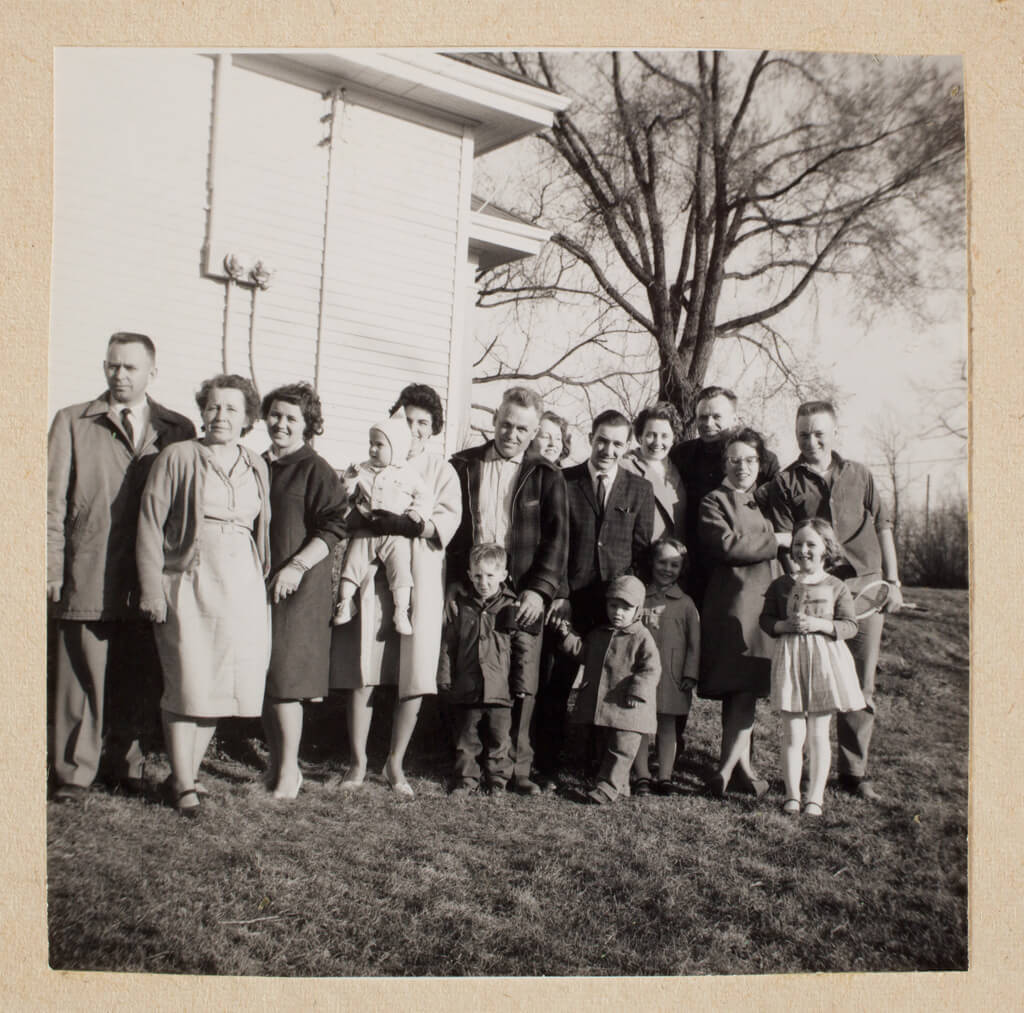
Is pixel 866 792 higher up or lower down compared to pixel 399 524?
lower down

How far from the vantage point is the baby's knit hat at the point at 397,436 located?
10.6 feet

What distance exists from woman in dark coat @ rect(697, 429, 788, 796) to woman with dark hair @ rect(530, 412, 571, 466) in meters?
0.53

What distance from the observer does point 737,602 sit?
3320 millimetres

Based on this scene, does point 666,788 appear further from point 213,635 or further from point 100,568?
point 100,568

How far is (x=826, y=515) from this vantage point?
334 centimetres

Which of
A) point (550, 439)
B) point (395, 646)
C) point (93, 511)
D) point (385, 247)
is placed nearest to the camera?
point (93, 511)

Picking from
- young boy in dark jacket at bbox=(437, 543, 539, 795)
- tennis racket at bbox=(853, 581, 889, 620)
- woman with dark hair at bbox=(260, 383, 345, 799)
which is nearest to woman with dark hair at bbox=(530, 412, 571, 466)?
young boy in dark jacket at bbox=(437, 543, 539, 795)

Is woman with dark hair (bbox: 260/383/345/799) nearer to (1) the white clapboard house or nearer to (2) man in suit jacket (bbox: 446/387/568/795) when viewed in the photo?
(1) the white clapboard house

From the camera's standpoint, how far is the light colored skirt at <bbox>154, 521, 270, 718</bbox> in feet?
9.96

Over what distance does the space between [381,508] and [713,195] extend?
1611 mm

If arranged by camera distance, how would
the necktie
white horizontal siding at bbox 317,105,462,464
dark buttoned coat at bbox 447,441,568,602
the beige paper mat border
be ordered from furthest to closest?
white horizontal siding at bbox 317,105,462,464 → dark buttoned coat at bbox 447,441,568,602 → the necktie → the beige paper mat border

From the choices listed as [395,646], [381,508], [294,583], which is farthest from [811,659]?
[294,583]

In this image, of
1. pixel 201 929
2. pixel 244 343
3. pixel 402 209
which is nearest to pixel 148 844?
pixel 201 929

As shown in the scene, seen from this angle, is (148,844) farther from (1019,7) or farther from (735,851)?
(1019,7)
